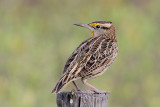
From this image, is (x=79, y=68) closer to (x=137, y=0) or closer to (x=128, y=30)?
(x=128, y=30)

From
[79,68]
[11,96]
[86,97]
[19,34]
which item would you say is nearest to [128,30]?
[19,34]

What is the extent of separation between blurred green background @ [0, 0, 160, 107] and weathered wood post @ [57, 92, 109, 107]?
2195mm

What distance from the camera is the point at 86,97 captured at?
511 cm

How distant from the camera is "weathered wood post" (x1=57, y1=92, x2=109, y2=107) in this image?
510 centimetres

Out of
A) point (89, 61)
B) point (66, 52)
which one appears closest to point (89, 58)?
point (89, 61)

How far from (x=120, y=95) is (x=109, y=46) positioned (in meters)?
2.56

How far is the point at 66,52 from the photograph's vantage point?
336 inches

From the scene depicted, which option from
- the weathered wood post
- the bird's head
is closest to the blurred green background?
the bird's head

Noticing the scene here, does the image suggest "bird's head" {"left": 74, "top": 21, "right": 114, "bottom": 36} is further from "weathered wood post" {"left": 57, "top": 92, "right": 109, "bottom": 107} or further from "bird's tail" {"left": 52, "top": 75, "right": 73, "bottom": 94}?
"weathered wood post" {"left": 57, "top": 92, "right": 109, "bottom": 107}

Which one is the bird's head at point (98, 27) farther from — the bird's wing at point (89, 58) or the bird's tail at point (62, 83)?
the bird's tail at point (62, 83)

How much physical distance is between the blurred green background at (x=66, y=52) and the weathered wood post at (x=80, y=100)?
7.20ft

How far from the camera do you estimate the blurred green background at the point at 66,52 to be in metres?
7.62

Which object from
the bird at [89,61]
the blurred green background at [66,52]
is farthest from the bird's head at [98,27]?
the blurred green background at [66,52]

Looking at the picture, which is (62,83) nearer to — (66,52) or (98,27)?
(98,27)
